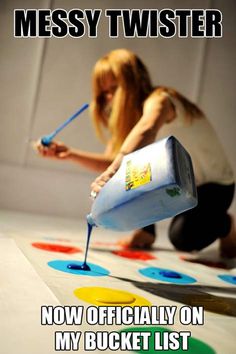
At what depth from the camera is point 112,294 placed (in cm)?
57

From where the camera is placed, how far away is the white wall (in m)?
2.07

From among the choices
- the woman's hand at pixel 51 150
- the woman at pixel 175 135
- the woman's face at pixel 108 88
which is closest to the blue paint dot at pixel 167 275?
the woman at pixel 175 135

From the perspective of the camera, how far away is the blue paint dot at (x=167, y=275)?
0.77 metres

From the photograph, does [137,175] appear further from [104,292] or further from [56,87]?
[56,87]

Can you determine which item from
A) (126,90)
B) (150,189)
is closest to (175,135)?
(126,90)

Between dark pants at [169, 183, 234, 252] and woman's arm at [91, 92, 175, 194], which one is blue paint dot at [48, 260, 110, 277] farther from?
dark pants at [169, 183, 234, 252]

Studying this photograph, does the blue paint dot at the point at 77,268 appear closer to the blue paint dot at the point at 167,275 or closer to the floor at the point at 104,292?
the floor at the point at 104,292

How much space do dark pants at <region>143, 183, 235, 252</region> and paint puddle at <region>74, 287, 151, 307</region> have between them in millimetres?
668

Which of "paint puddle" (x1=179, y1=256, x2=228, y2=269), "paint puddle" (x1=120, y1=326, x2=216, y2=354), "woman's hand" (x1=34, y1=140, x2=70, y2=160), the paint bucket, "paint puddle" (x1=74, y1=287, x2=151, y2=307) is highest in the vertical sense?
"woman's hand" (x1=34, y1=140, x2=70, y2=160)

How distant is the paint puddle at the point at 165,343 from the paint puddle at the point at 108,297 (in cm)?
8

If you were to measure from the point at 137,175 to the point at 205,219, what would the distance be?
0.71m

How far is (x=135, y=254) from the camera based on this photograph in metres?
1.06

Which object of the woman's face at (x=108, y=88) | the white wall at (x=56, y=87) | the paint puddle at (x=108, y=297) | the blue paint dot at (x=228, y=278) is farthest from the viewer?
the white wall at (x=56, y=87)

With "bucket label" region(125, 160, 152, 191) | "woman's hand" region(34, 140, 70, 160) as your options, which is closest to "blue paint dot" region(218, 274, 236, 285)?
"bucket label" region(125, 160, 152, 191)
